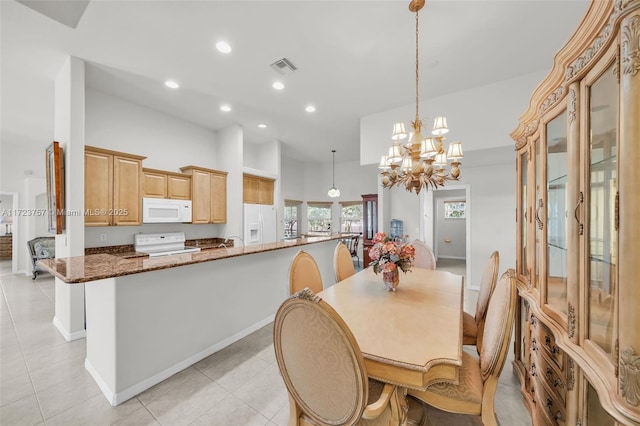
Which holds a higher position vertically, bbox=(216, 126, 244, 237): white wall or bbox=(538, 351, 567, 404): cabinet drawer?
bbox=(216, 126, 244, 237): white wall

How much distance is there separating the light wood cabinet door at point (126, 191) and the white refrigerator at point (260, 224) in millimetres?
1853

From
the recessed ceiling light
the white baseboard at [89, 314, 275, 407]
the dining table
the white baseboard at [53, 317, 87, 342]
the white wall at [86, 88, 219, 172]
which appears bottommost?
the white baseboard at [53, 317, 87, 342]

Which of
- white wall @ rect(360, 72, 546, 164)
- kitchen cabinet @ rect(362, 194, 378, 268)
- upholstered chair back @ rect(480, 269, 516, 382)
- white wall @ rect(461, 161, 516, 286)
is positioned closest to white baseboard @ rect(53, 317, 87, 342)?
upholstered chair back @ rect(480, 269, 516, 382)

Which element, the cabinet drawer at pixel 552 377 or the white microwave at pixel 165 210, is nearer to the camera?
the cabinet drawer at pixel 552 377

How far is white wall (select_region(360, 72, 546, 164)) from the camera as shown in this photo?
10.7 feet

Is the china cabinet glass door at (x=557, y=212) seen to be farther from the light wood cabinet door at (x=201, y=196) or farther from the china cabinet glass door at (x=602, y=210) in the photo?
the light wood cabinet door at (x=201, y=196)

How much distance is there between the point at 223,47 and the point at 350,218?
628 centimetres

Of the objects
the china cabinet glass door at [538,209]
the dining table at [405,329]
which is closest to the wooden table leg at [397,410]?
the dining table at [405,329]

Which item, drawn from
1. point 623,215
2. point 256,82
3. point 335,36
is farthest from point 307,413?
point 256,82

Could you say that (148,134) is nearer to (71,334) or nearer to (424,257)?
(71,334)

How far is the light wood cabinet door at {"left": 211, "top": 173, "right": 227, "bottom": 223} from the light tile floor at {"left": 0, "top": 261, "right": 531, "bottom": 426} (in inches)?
109

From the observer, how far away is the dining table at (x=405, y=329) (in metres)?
1.13

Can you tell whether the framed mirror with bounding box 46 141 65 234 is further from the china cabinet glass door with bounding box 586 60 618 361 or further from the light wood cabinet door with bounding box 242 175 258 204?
the china cabinet glass door with bounding box 586 60 618 361

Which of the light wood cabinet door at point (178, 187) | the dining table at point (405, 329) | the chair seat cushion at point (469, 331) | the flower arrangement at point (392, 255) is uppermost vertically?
the light wood cabinet door at point (178, 187)
